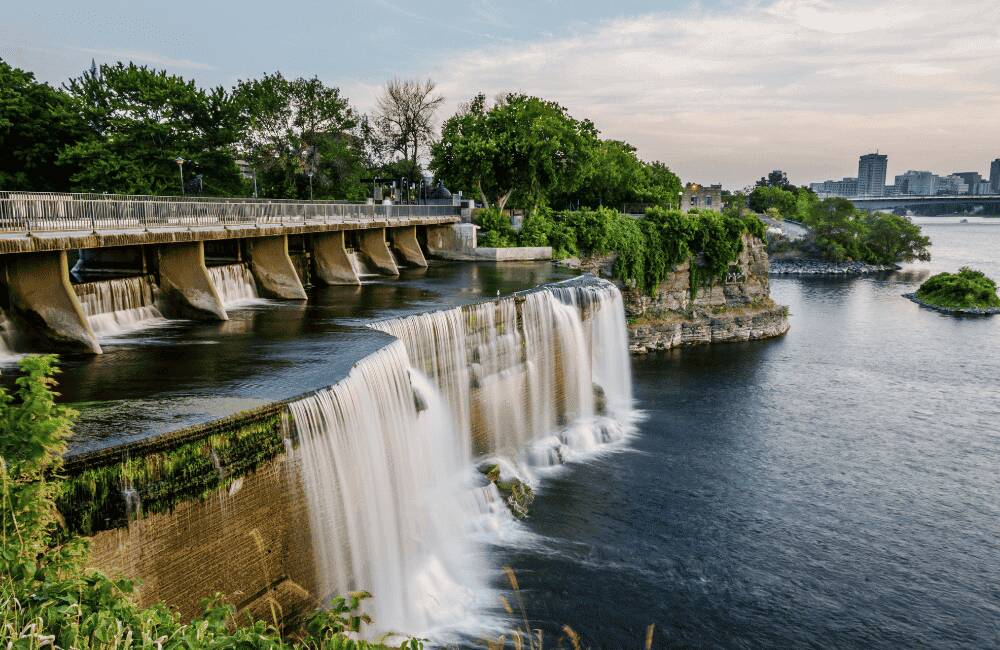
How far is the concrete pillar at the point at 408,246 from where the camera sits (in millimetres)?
41219

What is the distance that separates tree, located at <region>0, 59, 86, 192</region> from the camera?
38844 millimetres

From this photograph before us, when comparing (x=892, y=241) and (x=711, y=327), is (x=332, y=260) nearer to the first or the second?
(x=711, y=327)

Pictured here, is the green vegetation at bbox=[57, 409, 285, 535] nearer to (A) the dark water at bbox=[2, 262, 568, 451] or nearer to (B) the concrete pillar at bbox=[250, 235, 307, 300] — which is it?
(A) the dark water at bbox=[2, 262, 568, 451]

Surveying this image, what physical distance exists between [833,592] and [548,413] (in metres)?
13.2

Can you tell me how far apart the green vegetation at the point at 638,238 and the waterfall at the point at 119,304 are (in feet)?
86.5

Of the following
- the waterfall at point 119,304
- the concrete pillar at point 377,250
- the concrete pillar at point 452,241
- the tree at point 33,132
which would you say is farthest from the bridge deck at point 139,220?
the tree at point 33,132

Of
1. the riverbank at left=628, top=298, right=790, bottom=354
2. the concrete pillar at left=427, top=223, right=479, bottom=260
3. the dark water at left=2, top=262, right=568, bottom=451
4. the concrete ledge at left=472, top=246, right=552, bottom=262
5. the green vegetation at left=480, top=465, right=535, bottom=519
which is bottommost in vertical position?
the green vegetation at left=480, top=465, right=535, bottom=519

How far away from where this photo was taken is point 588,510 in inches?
813

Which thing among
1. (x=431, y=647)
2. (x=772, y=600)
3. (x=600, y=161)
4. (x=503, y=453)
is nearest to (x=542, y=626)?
(x=431, y=647)

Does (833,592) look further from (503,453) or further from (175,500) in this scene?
(175,500)

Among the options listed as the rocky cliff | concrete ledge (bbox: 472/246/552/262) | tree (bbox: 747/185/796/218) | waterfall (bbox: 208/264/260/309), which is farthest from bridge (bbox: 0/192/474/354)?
tree (bbox: 747/185/796/218)

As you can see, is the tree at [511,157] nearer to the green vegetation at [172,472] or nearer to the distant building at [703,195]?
the green vegetation at [172,472]

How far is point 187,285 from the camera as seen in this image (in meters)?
22.4

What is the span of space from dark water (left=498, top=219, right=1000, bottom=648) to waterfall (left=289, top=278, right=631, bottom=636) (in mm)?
1858
